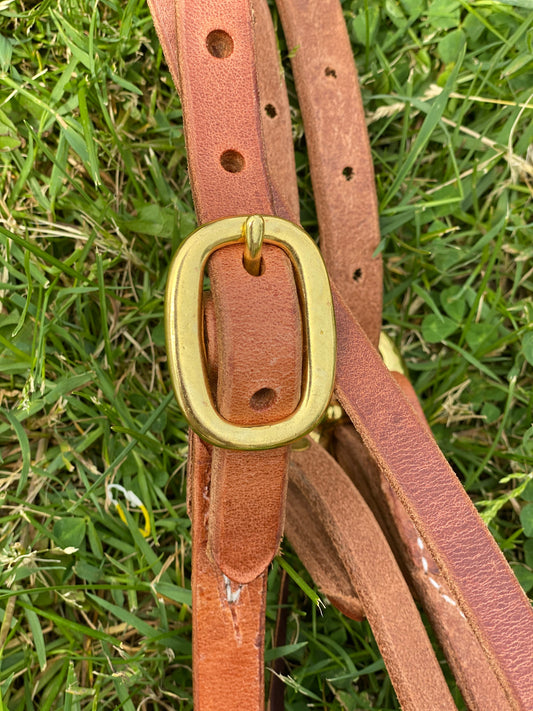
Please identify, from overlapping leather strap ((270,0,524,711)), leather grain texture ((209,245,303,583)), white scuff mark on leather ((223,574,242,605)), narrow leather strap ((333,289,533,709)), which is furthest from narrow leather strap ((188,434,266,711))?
overlapping leather strap ((270,0,524,711))

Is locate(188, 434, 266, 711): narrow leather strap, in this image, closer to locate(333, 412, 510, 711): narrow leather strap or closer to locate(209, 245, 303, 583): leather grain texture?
locate(209, 245, 303, 583): leather grain texture

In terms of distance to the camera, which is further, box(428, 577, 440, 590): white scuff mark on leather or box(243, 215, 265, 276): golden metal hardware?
box(428, 577, 440, 590): white scuff mark on leather

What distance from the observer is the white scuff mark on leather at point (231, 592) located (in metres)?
1.22

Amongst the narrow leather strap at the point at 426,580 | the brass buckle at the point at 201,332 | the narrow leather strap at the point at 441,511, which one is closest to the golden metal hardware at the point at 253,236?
the brass buckle at the point at 201,332

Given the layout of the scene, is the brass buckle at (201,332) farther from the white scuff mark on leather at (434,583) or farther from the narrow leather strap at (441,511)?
the white scuff mark on leather at (434,583)

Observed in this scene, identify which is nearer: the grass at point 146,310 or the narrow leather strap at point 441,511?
the narrow leather strap at point 441,511

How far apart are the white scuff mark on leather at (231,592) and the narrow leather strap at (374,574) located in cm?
25

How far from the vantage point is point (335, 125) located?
61.1 inches

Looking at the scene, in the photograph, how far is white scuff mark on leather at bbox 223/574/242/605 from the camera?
1217mm

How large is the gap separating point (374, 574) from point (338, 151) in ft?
3.55

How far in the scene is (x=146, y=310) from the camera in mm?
1596

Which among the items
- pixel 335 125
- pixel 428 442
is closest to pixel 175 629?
pixel 428 442

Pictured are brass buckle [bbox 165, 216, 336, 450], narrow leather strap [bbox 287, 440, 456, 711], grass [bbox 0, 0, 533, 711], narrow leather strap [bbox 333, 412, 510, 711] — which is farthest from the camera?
grass [bbox 0, 0, 533, 711]

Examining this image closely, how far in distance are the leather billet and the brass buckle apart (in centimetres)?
3
